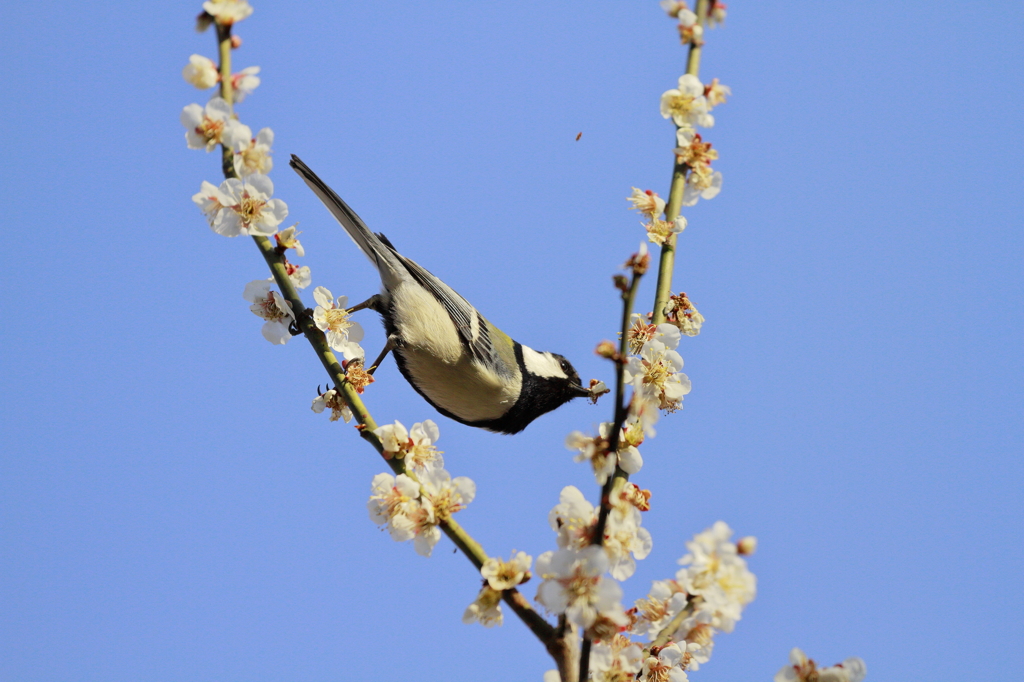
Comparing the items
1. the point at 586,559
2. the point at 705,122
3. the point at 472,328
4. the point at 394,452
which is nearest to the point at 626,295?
the point at 586,559

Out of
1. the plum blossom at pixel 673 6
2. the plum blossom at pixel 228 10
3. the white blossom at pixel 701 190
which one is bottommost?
the white blossom at pixel 701 190

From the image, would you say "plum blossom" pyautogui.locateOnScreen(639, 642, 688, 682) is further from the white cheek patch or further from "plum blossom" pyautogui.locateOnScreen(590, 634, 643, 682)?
the white cheek patch

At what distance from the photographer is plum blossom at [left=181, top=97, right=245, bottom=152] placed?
8.00ft

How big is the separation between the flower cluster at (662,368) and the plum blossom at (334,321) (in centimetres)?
116

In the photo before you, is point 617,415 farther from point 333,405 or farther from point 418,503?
point 333,405

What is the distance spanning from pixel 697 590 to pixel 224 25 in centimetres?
220

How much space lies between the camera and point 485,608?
2131 millimetres

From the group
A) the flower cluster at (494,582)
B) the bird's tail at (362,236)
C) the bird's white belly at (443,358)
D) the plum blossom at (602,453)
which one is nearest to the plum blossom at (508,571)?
the flower cluster at (494,582)

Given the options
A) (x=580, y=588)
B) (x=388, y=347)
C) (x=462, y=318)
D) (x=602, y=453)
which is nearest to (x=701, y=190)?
(x=602, y=453)

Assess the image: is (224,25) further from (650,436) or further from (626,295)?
(650,436)

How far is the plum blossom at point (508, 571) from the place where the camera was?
2.11m

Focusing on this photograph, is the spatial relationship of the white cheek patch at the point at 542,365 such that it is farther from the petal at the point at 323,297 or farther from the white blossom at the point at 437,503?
the white blossom at the point at 437,503

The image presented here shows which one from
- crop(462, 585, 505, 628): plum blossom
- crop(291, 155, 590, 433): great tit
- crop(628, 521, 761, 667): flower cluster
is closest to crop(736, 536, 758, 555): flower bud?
crop(628, 521, 761, 667): flower cluster

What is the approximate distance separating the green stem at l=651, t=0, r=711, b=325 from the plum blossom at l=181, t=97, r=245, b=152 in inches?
58.9
